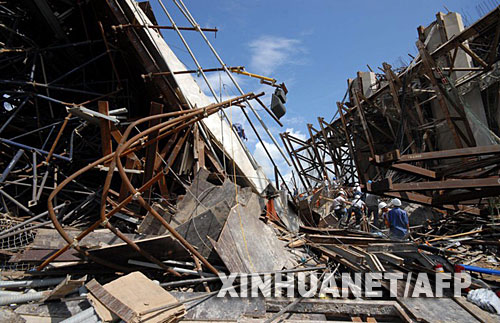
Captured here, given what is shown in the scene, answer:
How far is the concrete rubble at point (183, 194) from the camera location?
3666mm

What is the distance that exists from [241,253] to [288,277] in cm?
84

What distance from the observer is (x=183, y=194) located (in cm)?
793

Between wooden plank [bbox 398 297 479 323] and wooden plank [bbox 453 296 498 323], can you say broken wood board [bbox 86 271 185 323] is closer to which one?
wooden plank [bbox 398 297 479 323]

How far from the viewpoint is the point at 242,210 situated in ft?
16.8

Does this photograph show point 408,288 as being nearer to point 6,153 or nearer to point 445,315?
point 445,315

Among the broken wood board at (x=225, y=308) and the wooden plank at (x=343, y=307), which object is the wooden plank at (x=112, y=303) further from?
the wooden plank at (x=343, y=307)

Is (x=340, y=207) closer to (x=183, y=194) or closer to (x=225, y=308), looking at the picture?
(x=183, y=194)

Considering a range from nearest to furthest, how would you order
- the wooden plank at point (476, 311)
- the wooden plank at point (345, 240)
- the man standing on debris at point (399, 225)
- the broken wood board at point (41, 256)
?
the wooden plank at point (476, 311) → the broken wood board at point (41, 256) → the wooden plank at point (345, 240) → the man standing on debris at point (399, 225)

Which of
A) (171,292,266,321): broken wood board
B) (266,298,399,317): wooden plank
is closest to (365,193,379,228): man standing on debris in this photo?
(266,298,399,317): wooden plank

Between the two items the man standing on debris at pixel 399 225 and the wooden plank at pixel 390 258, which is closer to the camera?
the wooden plank at pixel 390 258

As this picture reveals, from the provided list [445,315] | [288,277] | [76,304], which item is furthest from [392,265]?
[76,304]

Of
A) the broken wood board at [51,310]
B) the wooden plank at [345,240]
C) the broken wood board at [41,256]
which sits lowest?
the broken wood board at [51,310]

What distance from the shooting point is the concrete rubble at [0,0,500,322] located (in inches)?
144

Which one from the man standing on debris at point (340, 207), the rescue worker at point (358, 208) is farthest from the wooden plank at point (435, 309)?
the man standing on debris at point (340, 207)
